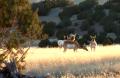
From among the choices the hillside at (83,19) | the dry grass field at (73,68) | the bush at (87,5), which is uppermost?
the dry grass field at (73,68)

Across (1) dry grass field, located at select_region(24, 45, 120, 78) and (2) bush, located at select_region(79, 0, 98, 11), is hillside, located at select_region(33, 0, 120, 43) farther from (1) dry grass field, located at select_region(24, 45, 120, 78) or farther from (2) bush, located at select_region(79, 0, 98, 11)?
(1) dry grass field, located at select_region(24, 45, 120, 78)

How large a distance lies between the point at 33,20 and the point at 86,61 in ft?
32.1

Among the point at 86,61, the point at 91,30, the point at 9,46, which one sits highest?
the point at 9,46

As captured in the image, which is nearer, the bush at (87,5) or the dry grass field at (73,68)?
the dry grass field at (73,68)

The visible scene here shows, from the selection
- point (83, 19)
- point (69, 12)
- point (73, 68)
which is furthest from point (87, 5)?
point (73, 68)

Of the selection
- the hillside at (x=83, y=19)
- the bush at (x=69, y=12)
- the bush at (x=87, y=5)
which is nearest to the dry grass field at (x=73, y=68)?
the hillside at (x=83, y=19)

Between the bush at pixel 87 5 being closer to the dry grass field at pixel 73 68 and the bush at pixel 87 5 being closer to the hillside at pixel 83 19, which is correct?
the hillside at pixel 83 19

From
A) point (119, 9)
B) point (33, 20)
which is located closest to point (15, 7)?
point (33, 20)

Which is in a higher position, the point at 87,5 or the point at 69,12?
the point at 87,5

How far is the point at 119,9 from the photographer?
84.1 m

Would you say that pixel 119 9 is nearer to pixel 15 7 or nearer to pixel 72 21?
pixel 72 21

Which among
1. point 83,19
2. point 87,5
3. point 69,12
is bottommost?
point 83,19

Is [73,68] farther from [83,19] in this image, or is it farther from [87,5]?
[87,5]

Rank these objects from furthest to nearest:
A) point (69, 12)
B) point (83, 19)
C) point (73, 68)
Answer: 1. point (69, 12)
2. point (83, 19)
3. point (73, 68)
